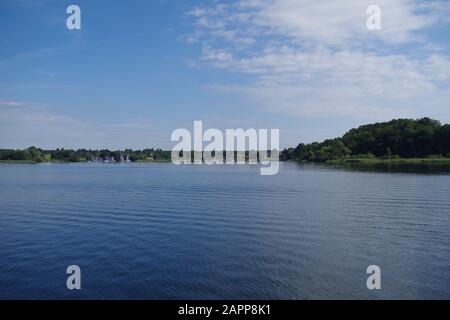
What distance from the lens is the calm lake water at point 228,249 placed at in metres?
18.1

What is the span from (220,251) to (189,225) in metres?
8.53

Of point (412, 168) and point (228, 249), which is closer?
point (228, 249)

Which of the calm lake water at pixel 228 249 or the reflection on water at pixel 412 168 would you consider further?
the reflection on water at pixel 412 168

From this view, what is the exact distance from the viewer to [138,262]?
21.9 metres

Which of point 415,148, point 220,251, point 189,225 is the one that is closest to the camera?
point 220,251

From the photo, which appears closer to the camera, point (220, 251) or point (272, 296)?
point (272, 296)

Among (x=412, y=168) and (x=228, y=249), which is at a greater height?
(x=412, y=168)

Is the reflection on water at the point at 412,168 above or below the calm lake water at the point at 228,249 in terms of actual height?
above

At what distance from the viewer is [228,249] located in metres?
24.5

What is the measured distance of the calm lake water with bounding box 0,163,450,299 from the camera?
711 inches

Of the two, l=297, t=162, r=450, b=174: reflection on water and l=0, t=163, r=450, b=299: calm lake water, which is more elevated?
l=297, t=162, r=450, b=174: reflection on water
